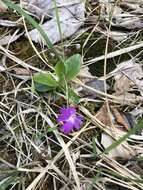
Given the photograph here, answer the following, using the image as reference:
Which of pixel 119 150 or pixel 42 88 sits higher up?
pixel 42 88

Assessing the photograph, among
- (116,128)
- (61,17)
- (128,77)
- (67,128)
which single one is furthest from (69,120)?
(61,17)

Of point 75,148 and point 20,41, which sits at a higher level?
point 20,41

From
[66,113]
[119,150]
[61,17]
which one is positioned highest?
[61,17]

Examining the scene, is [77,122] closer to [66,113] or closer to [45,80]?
[66,113]

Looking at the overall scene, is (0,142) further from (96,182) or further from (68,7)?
(68,7)

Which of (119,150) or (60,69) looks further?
(60,69)

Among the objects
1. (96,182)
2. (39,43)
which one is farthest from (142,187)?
(39,43)

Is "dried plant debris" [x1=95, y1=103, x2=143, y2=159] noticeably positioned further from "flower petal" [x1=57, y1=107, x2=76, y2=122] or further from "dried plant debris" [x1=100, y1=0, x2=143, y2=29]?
"dried plant debris" [x1=100, y1=0, x2=143, y2=29]

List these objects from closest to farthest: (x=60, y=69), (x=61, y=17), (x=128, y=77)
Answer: (x=60, y=69)
(x=128, y=77)
(x=61, y=17)
